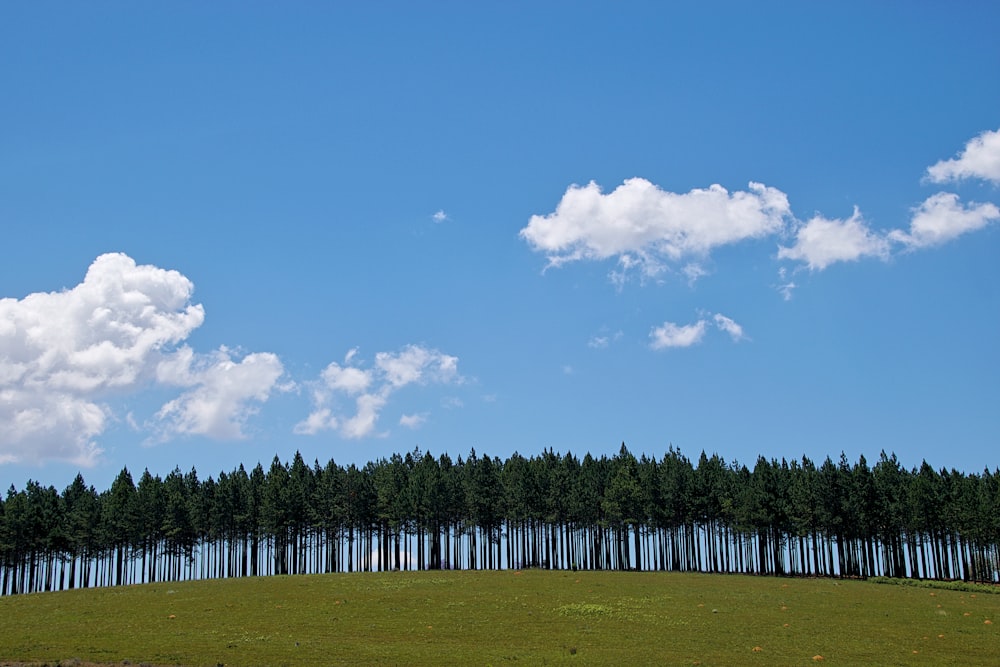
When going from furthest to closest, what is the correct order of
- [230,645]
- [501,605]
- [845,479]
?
[845,479] < [501,605] < [230,645]

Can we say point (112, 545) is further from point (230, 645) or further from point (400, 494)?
point (230, 645)

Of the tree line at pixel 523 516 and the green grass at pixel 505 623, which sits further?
the tree line at pixel 523 516

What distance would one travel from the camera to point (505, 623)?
60812 millimetres

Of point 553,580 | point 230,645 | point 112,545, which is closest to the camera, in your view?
point 230,645

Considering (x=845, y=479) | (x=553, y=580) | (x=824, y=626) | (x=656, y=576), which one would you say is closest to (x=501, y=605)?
(x=553, y=580)

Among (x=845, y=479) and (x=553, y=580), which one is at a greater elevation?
(x=845, y=479)

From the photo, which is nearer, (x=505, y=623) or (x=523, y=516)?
(x=505, y=623)

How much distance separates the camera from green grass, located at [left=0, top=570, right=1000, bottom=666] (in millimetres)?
49812

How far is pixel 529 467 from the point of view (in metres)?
121

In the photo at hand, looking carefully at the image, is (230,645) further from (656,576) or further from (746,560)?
(746,560)

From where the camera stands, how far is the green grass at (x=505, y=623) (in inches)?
Answer: 1961

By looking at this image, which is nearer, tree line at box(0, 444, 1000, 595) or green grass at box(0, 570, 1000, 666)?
green grass at box(0, 570, 1000, 666)

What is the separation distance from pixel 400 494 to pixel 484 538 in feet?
45.4

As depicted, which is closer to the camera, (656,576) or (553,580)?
(553,580)
